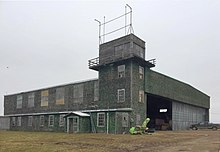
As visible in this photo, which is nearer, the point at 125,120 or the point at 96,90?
the point at 125,120

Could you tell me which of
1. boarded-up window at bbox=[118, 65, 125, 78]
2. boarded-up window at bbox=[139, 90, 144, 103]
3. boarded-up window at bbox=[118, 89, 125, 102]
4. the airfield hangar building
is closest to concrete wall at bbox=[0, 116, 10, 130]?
the airfield hangar building

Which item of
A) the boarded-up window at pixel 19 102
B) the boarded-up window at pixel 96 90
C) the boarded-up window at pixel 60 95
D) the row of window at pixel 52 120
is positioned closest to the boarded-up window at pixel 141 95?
the row of window at pixel 52 120

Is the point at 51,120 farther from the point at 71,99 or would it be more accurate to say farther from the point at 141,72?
the point at 141,72

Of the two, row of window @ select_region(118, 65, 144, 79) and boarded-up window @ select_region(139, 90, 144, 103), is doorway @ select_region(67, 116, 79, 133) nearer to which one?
row of window @ select_region(118, 65, 144, 79)

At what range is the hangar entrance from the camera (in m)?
52.8

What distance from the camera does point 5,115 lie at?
65.0 metres

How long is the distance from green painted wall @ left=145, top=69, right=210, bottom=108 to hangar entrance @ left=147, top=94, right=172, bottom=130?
2621 mm

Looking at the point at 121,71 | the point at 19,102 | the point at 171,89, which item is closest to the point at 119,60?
the point at 121,71

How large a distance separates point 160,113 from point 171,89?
1020 centimetres

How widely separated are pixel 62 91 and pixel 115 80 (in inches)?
497

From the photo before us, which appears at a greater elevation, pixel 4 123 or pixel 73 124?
pixel 73 124

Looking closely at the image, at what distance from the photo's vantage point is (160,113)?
5841 centimetres

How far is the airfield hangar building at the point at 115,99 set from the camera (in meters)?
39.4

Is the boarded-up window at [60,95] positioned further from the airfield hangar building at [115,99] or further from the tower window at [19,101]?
the tower window at [19,101]
